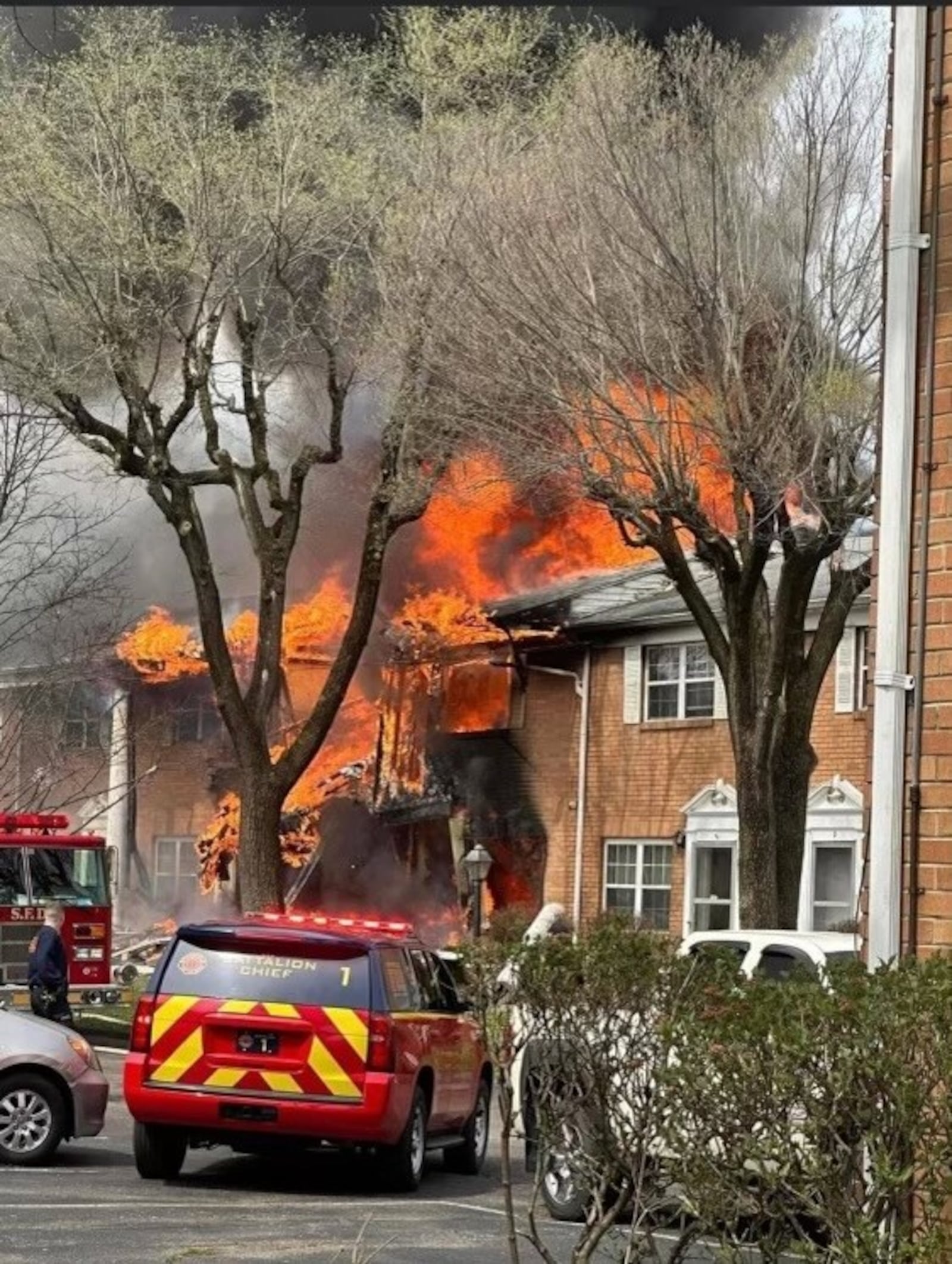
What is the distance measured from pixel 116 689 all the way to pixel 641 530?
25.4m

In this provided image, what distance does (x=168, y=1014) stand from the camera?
43.3 ft

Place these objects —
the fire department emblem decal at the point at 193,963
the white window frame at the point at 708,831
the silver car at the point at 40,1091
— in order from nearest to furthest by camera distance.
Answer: the fire department emblem decal at the point at 193,963 → the silver car at the point at 40,1091 → the white window frame at the point at 708,831

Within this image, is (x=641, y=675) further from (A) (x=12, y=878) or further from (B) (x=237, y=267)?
(A) (x=12, y=878)

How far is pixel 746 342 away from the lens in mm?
20781

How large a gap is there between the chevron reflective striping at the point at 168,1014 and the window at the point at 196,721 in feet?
100

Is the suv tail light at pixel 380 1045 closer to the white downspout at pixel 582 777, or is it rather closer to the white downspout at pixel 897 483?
the white downspout at pixel 897 483

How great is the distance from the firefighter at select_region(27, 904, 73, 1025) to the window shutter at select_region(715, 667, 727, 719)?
1281 cm

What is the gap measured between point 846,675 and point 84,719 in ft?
69.4

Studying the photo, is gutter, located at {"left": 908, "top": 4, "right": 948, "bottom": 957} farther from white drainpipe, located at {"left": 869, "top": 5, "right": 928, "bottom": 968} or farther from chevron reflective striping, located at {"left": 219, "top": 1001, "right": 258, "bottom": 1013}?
chevron reflective striping, located at {"left": 219, "top": 1001, "right": 258, "bottom": 1013}

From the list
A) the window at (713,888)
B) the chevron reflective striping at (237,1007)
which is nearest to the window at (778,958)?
the chevron reflective striping at (237,1007)

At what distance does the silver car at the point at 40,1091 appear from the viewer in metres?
13.6

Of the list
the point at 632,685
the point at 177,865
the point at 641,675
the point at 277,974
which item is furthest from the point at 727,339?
the point at 177,865

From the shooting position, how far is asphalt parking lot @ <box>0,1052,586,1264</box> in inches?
413

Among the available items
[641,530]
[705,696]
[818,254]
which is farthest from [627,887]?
[818,254]
